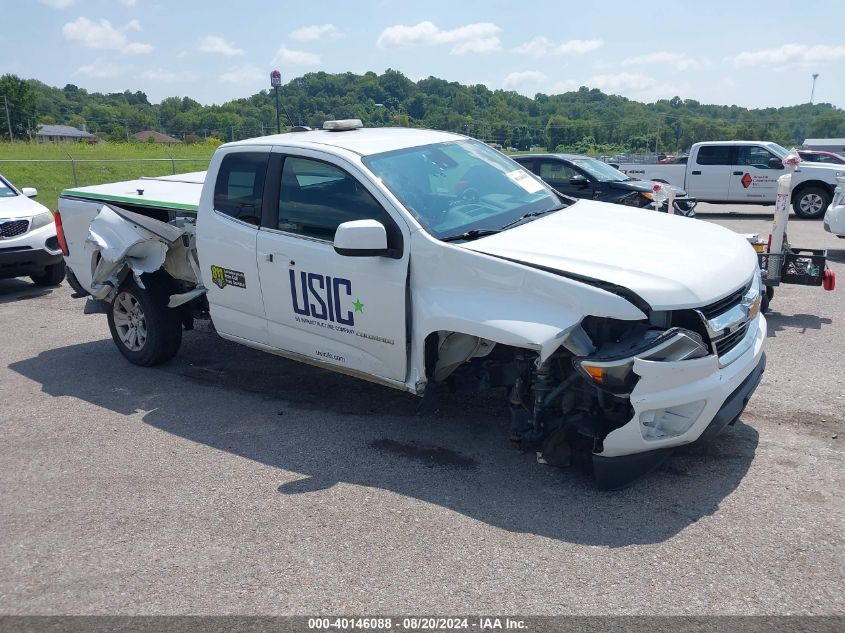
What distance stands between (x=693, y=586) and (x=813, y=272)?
4602 mm

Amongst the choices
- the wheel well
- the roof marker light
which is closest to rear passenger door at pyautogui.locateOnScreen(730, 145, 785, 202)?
the wheel well

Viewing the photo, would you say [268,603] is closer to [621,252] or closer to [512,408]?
[512,408]

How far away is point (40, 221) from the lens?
1019cm

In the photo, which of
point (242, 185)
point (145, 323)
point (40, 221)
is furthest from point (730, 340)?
point (40, 221)

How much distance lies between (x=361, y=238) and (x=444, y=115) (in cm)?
2523

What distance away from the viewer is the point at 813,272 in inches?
273

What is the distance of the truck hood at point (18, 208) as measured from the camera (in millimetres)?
9891

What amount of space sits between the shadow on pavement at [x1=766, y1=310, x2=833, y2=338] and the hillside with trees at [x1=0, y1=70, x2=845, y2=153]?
170 inches

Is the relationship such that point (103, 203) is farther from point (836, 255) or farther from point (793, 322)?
point (836, 255)

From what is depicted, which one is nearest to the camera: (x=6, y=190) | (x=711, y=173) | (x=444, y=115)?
(x=6, y=190)

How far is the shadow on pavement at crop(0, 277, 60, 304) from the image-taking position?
9.96 m

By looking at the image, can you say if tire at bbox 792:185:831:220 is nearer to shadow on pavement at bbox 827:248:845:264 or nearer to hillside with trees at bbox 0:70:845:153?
shadow on pavement at bbox 827:248:845:264

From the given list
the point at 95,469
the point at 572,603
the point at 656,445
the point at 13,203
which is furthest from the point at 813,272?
the point at 13,203

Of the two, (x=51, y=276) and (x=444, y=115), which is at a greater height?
(x=444, y=115)
